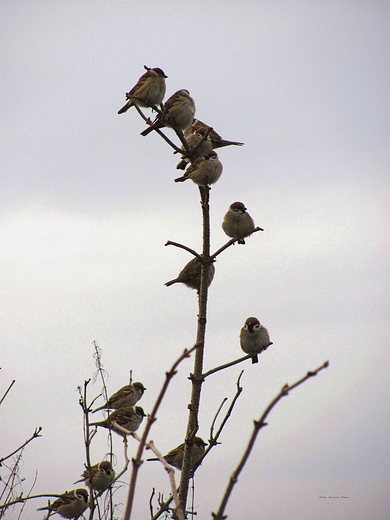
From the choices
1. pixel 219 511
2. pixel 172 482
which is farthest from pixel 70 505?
pixel 219 511

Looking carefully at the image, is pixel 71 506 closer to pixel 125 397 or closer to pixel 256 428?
pixel 125 397

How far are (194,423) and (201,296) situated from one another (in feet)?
1.84

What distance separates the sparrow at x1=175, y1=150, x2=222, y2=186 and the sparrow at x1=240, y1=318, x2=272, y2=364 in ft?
3.37

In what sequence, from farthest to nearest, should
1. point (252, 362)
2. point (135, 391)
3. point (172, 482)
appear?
point (135, 391)
point (252, 362)
point (172, 482)

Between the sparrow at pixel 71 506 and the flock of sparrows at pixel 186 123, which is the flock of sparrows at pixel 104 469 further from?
the flock of sparrows at pixel 186 123

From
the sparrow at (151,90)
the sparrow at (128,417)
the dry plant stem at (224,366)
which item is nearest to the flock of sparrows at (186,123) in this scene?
the sparrow at (151,90)

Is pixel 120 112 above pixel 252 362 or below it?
above

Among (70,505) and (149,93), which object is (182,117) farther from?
(70,505)

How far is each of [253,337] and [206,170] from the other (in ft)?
4.20

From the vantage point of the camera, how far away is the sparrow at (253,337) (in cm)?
361

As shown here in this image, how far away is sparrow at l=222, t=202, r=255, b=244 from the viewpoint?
434 cm

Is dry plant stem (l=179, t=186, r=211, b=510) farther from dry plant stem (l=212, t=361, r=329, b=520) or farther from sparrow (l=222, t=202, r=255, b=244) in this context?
sparrow (l=222, t=202, r=255, b=244)

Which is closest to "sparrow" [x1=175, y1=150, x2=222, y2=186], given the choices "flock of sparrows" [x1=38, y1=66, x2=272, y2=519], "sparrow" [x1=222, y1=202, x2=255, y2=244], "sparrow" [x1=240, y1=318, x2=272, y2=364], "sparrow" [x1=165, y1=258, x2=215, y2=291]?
"flock of sparrows" [x1=38, y1=66, x2=272, y2=519]

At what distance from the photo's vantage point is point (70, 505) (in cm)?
549
